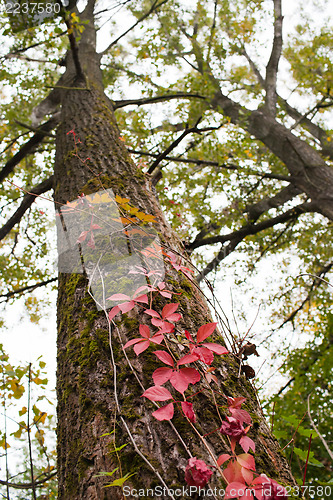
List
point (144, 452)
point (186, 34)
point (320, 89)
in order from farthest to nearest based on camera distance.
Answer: point (186, 34) → point (320, 89) → point (144, 452)

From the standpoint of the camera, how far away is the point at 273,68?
641cm

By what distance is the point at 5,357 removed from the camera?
270 cm

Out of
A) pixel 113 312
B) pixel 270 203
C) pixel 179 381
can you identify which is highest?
pixel 270 203

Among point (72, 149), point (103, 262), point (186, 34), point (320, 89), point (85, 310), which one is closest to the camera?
point (85, 310)

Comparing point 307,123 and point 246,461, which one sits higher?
point 307,123

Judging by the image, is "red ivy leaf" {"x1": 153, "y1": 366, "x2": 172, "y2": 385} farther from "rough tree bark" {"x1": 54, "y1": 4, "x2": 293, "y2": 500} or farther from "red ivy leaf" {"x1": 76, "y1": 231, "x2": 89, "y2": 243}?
"red ivy leaf" {"x1": 76, "y1": 231, "x2": 89, "y2": 243}

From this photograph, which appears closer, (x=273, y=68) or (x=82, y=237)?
(x=82, y=237)

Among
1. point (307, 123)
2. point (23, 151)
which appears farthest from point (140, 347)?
point (307, 123)

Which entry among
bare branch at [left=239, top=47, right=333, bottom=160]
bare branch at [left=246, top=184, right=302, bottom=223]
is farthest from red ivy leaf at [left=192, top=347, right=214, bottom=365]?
bare branch at [left=239, top=47, right=333, bottom=160]

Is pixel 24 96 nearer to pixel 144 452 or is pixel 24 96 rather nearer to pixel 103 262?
pixel 103 262

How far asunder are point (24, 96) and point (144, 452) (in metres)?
6.55

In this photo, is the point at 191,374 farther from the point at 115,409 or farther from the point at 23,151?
the point at 23,151

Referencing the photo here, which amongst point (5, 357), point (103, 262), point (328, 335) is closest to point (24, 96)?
point (5, 357)

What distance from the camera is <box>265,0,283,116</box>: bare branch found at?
6.12 meters
